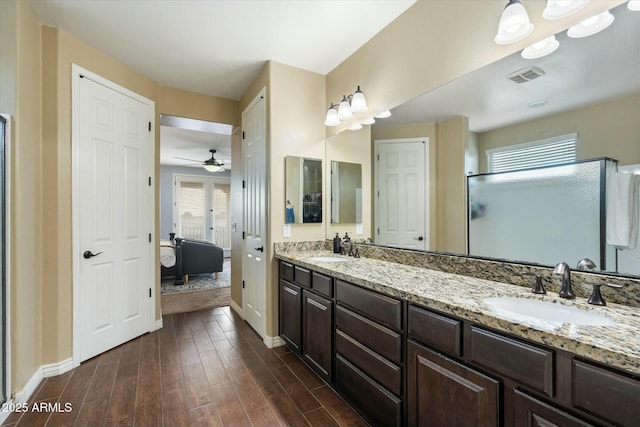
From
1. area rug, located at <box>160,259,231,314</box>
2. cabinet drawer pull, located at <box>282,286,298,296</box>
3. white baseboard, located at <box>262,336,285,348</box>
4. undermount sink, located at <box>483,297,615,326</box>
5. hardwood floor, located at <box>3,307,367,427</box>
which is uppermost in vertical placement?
undermount sink, located at <box>483,297,615,326</box>

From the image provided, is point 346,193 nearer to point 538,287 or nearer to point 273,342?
point 273,342

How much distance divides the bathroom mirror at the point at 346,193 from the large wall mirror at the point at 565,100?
37.0 inches

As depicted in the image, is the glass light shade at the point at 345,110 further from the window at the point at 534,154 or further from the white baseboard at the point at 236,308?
the white baseboard at the point at 236,308

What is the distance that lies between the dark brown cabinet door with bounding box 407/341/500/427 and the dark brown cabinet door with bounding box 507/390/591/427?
6 cm

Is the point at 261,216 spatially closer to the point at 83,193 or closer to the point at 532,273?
the point at 83,193

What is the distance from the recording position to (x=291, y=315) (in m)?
2.43

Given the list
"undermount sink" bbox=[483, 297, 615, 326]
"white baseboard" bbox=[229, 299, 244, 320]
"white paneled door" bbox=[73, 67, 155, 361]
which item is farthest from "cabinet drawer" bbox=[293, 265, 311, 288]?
"white paneled door" bbox=[73, 67, 155, 361]

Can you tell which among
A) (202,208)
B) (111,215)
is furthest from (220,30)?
(202,208)

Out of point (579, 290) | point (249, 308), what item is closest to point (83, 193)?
point (249, 308)

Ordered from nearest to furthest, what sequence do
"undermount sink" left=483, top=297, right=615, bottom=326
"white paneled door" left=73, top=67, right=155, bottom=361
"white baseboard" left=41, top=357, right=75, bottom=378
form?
"undermount sink" left=483, top=297, right=615, bottom=326, "white baseboard" left=41, top=357, right=75, bottom=378, "white paneled door" left=73, top=67, right=155, bottom=361

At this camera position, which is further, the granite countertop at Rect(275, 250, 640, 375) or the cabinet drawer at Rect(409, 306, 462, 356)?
the cabinet drawer at Rect(409, 306, 462, 356)

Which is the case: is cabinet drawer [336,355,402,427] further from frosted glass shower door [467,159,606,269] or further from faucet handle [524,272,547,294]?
frosted glass shower door [467,159,606,269]

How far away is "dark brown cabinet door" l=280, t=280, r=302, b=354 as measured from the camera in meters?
2.32

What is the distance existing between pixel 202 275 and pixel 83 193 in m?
3.72
